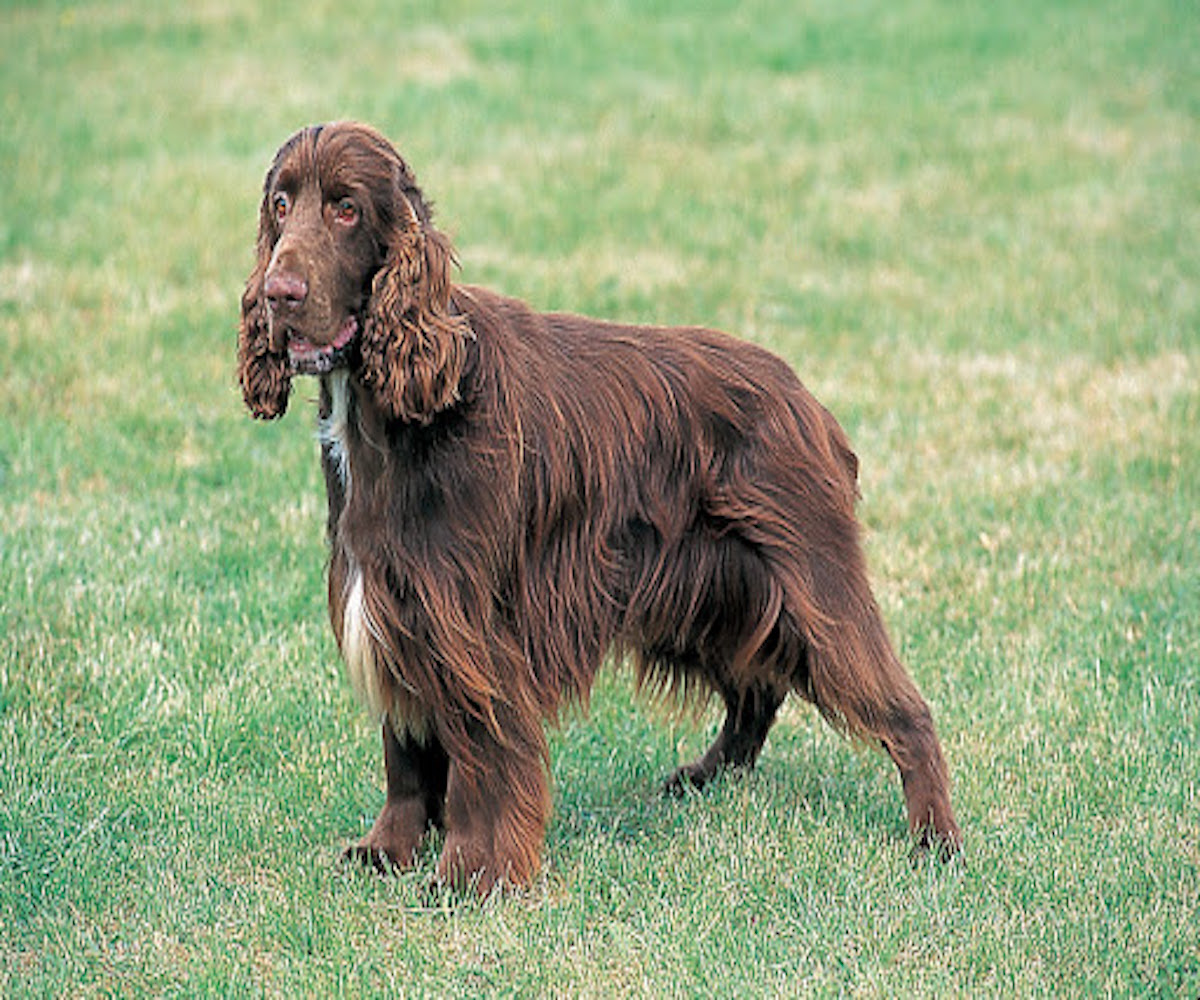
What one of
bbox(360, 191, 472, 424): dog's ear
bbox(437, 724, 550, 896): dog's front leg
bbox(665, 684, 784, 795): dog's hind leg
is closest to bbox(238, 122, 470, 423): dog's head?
bbox(360, 191, 472, 424): dog's ear

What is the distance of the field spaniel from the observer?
420cm

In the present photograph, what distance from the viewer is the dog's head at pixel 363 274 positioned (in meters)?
4.14

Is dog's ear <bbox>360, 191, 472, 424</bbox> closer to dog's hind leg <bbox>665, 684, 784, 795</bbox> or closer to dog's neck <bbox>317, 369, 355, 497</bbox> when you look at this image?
dog's neck <bbox>317, 369, 355, 497</bbox>

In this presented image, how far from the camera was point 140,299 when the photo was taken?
33.4ft

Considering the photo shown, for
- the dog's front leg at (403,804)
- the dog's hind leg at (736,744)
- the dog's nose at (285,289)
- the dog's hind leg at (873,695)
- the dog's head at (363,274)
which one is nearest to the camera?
the dog's nose at (285,289)

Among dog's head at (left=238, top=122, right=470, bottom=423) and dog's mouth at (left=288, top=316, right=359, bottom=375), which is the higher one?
dog's head at (left=238, top=122, right=470, bottom=423)

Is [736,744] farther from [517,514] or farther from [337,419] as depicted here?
[337,419]

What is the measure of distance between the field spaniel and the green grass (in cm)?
34

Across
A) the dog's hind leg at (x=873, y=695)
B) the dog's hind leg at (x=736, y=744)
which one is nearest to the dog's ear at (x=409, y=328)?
the dog's hind leg at (x=873, y=695)

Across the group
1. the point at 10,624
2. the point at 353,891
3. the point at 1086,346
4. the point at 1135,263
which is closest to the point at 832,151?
the point at 1135,263

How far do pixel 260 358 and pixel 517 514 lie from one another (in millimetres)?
794

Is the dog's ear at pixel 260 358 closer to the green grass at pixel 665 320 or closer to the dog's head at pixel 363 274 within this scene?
the dog's head at pixel 363 274

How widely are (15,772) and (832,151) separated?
9.54 meters

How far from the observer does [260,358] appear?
14.6 ft
